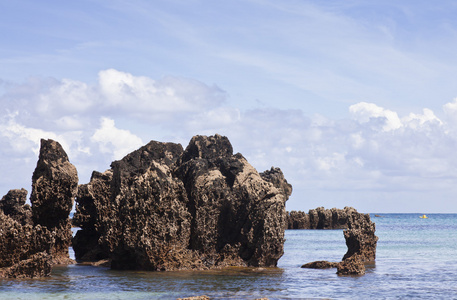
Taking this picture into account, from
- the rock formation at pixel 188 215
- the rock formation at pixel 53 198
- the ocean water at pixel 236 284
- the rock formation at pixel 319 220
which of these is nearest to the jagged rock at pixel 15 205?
the rock formation at pixel 53 198

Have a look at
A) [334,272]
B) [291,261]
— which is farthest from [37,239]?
[291,261]

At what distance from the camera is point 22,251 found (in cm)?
3159

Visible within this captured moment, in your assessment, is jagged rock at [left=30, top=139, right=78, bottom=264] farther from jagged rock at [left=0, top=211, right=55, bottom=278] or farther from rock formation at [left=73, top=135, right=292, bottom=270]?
jagged rock at [left=0, top=211, right=55, bottom=278]

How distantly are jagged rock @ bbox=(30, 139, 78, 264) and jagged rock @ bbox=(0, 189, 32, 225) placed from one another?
18530 mm

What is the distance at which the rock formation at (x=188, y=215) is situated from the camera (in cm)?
3459

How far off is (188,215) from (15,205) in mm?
29374

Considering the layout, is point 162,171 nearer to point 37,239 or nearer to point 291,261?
point 37,239

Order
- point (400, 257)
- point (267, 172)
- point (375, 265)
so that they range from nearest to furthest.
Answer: point (375, 265), point (400, 257), point (267, 172)

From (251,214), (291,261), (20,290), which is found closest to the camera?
(20,290)

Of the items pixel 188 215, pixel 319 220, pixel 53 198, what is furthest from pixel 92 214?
pixel 319 220

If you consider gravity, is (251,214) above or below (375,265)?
above

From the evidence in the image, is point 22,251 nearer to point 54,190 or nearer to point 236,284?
point 54,190

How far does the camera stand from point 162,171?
3612 cm

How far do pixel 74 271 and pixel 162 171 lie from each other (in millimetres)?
8159
